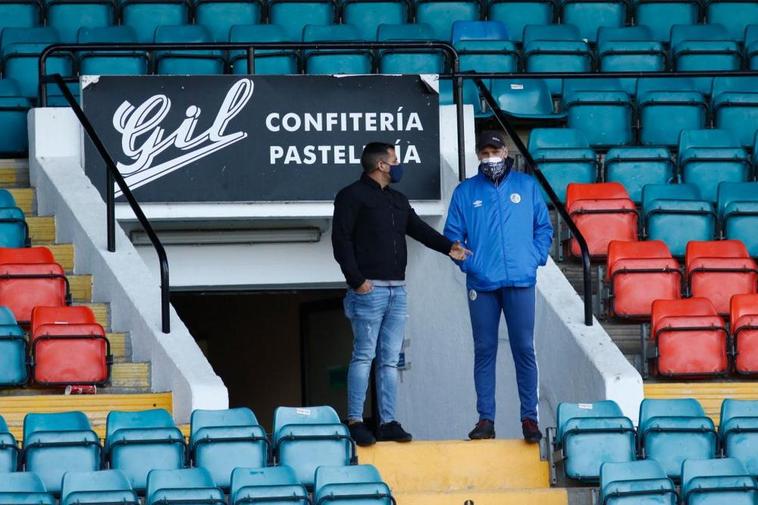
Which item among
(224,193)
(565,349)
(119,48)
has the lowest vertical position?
(565,349)

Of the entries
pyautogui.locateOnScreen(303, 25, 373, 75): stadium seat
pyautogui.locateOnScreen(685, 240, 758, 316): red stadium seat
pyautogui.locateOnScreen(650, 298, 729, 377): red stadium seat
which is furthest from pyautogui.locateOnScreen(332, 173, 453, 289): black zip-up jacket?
A: pyautogui.locateOnScreen(303, 25, 373, 75): stadium seat

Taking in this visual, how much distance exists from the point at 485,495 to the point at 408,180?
3.70 meters

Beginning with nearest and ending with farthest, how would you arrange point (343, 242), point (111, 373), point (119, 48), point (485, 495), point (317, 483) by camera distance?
point (317, 483), point (485, 495), point (343, 242), point (111, 373), point (119, 48)

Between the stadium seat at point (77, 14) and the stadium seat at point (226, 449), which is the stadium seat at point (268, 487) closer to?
the stadium seat at point (226, 449)

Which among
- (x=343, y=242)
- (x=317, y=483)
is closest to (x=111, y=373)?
(x=343, y=242)

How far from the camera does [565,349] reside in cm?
1119

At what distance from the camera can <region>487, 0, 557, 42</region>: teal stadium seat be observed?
15930 mm

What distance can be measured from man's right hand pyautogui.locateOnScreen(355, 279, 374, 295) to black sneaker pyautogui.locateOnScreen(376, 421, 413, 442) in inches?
26.5

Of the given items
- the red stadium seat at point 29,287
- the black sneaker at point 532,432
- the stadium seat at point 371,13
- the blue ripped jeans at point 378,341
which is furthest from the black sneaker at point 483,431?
the stadium seat at point 371,13

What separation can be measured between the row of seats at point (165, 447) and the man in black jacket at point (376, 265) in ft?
2.28

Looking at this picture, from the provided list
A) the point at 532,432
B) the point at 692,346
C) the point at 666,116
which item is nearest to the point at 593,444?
the point at 532,432

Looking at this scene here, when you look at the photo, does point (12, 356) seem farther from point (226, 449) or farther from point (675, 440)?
point (675, 440)

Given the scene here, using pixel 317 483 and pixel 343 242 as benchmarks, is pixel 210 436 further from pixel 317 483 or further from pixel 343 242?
pixel 343 242

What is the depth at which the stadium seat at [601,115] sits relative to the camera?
14062mm
